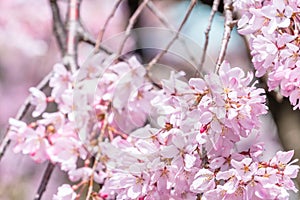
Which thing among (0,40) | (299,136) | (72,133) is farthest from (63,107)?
(0,40)

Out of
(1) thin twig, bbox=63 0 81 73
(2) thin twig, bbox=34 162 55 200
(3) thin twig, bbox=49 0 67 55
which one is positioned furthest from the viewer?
(3) thin twig, bbox=49 0 67 55

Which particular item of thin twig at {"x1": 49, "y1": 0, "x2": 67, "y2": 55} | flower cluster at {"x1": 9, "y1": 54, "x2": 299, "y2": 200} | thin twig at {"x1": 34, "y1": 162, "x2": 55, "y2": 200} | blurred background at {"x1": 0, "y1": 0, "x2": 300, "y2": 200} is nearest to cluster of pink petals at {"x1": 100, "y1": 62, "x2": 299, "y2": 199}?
flower cluster at {"x1": 9, "y1": 54, "x2": 299, "y2": 200}

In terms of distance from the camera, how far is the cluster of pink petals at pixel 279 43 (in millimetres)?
964

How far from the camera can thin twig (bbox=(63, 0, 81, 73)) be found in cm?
158

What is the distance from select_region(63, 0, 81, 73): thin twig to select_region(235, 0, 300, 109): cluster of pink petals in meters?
0.61

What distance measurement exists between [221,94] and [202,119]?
4 cm

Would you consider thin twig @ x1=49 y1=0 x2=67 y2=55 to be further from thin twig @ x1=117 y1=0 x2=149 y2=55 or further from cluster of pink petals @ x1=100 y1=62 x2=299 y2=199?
cluster of pink petals @ x1=100 y1=62 x2=299 y2=199

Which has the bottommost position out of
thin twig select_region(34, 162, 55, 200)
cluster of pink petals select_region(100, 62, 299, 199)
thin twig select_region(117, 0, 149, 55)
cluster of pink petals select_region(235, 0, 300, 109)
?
thin twig select_region(34, 162, 55, 200)

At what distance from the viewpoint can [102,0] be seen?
375 centimetres

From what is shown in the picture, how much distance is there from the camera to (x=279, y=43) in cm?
97

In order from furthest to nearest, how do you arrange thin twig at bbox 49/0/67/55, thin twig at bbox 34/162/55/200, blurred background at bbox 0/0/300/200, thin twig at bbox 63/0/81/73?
blurred background at bbox 0/0/300/200 → thin twig at bbox 49/0/67/55 → thin twig at bbox 63/0/81/73 → thin twig at bbox 34/162/55/200

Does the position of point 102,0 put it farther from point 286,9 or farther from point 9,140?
point 286,9

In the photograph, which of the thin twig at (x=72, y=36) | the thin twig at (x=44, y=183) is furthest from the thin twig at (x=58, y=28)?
the thin twig at (x=44, y=183)

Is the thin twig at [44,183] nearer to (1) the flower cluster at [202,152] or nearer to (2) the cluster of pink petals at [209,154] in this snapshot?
(1) the flower cluster at [202,152]
